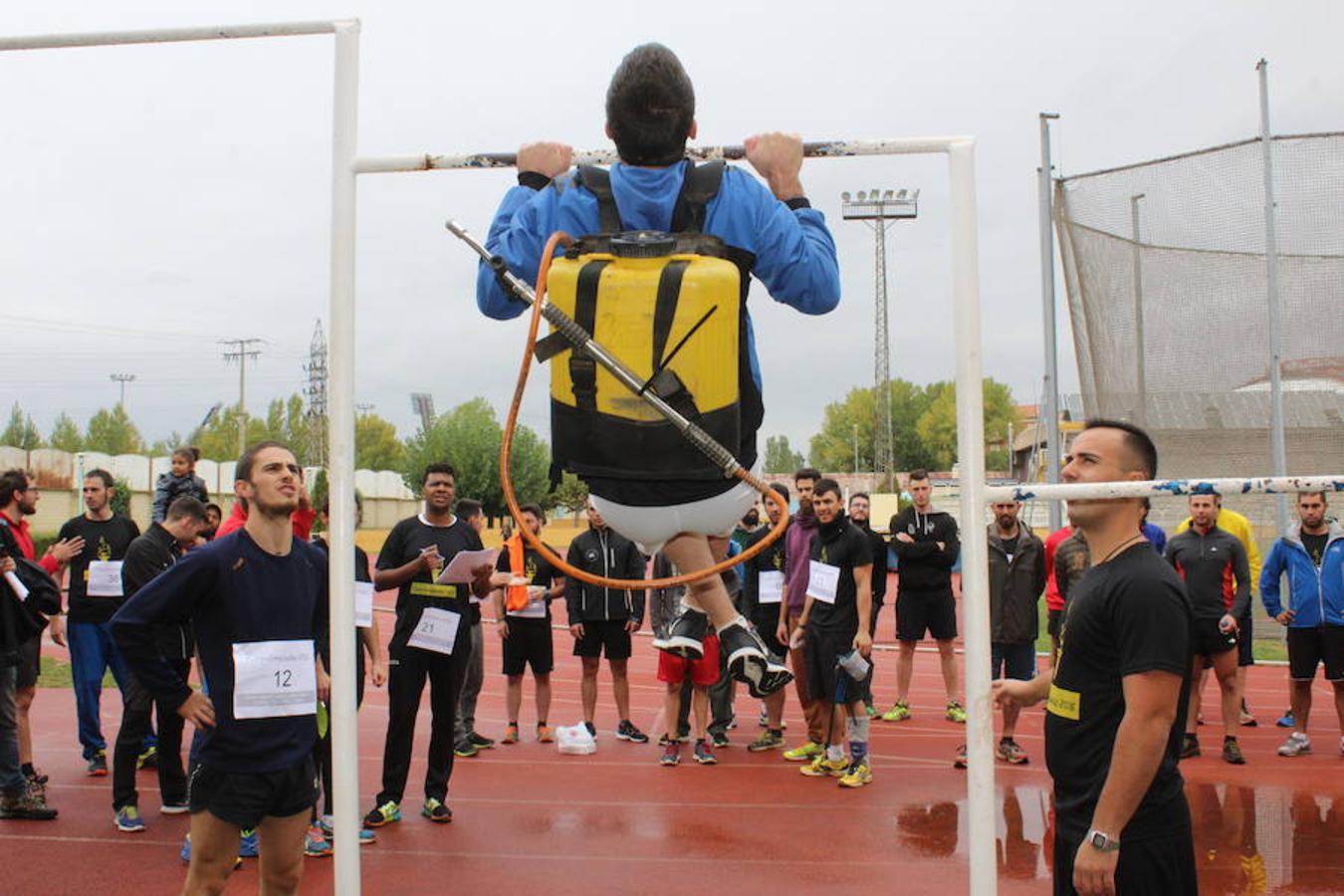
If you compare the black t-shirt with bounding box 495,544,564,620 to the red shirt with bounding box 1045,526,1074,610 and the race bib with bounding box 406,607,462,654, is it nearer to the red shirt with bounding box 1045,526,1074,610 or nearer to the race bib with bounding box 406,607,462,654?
the race bib with bounding box 406,607,462,654

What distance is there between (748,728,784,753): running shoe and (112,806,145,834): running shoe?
4.29m

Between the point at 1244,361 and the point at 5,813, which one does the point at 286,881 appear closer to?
the point at 5,813

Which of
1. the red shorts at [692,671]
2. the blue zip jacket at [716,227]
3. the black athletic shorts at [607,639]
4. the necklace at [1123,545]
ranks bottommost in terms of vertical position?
the red shorts at [692,671]

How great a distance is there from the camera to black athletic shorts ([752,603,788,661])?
29.5 feet

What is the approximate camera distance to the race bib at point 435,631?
654 centimetres

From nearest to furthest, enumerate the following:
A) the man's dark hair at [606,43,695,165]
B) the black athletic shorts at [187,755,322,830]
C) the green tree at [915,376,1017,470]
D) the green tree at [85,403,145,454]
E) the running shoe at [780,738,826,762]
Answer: the man's dark hair at [606,43,695,165] < the black athletic shorts at [187,755,322,830] < the running shoe at [780,738,826,762] < the green tree at [915,376,1017,470] < the green tree at [85,403,145,454]

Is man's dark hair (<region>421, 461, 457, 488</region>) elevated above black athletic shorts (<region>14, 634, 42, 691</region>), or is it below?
above

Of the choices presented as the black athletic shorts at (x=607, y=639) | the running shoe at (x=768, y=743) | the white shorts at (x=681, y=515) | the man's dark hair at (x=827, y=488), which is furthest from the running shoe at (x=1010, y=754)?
the white shorts at (x=681, y=515)

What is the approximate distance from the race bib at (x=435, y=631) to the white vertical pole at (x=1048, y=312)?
385cm

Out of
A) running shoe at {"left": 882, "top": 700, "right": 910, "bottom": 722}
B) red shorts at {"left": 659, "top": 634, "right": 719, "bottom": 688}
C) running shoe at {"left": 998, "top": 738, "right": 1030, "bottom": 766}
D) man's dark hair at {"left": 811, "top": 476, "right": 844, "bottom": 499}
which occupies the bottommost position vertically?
running shoe at {"left": 882, "top": 700, "right": 910, "bottom": 722}

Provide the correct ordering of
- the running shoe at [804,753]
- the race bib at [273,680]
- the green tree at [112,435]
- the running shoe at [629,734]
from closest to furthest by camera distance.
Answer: the race bib at [273,680]
the running shoe at [804,753]
the running shoe at [629,734]
the green tree at [112,435]

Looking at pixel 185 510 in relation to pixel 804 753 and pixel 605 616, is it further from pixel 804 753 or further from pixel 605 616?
pixel 804 753

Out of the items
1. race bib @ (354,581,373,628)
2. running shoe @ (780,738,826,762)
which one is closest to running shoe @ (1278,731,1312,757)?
running shoe @ (780,738,826,762)

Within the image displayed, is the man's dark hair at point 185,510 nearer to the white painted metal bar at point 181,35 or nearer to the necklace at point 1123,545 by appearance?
the white painted metal bar at point 181,35
